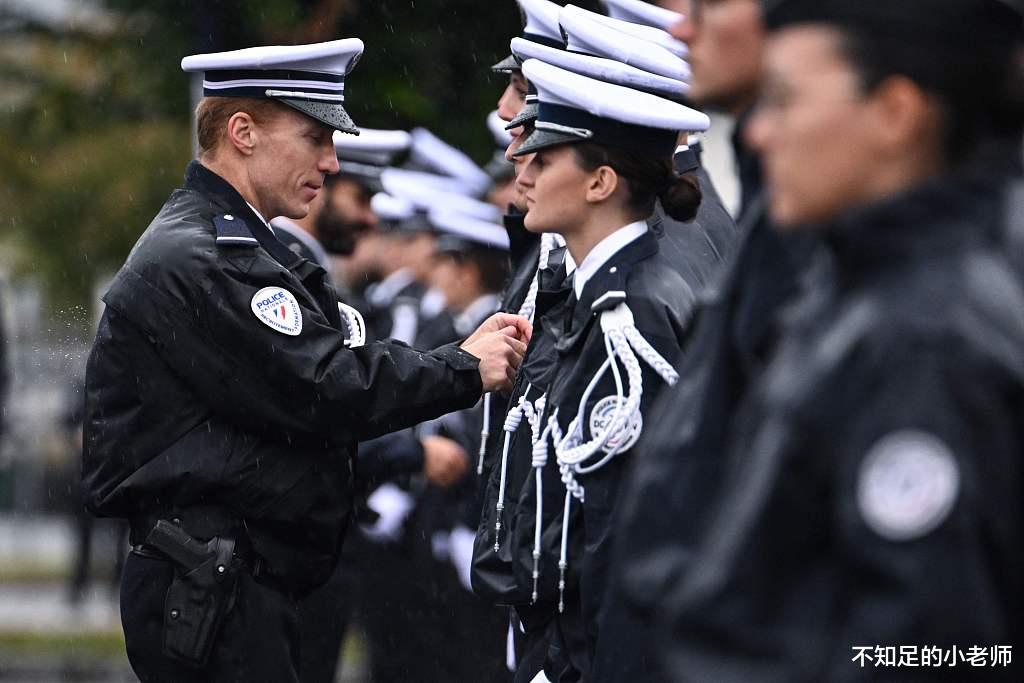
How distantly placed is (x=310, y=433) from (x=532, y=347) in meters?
0.64

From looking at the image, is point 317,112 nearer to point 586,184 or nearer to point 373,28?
point 586,184

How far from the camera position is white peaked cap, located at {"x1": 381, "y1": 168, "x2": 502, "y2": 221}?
9234 millimetres

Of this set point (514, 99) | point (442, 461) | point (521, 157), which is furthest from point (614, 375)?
point (442, 461)

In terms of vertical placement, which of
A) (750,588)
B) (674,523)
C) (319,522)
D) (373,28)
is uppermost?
(750,588)

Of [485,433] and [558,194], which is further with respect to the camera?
[485,433]

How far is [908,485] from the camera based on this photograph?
192cm

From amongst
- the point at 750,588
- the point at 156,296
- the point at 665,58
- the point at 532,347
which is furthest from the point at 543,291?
the point at 750,588

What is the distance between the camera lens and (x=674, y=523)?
7.89 feet

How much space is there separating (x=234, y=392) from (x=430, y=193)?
4.93 metres

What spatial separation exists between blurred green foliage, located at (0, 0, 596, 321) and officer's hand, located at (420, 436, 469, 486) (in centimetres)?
371

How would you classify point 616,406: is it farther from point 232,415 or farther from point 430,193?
point 430,193

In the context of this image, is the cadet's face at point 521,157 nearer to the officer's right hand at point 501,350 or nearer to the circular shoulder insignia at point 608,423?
the officer's right hand at point 501,350

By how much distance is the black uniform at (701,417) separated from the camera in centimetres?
239

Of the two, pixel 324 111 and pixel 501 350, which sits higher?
pixel 324 111
